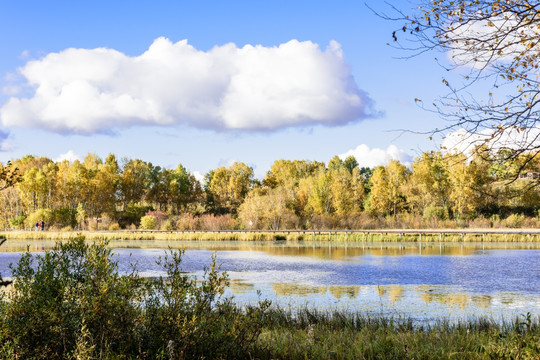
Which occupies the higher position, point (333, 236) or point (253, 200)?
point (253, 200)

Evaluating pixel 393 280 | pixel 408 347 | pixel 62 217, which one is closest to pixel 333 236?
pixel 393 280

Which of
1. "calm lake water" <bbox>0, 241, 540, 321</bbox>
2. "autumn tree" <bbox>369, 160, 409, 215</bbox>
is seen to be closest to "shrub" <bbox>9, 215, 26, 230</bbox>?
"calm lake water" <bbox>0, 241, 540, 321</bbox>

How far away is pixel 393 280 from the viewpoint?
22016 mm

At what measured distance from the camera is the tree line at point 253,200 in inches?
2530

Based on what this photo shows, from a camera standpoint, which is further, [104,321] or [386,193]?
[386,193]

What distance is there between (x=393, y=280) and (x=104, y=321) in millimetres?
17794

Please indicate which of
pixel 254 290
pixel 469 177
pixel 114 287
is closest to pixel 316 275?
pixel 254 290

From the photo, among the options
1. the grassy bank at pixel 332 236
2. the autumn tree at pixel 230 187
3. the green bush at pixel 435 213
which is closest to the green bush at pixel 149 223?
the grassy bank at pixel 332 236

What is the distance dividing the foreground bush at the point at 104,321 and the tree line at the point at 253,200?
54200 mm

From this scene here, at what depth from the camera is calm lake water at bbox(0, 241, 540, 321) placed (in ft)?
49.1

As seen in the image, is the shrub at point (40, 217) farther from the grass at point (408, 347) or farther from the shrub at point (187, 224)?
the grass at point (408, 347)

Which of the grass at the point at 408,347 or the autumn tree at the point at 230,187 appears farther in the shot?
the autumn tree at the point at 230,187

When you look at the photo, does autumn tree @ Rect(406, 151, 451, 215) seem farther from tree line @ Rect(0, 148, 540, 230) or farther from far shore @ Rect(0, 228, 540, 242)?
far shore @ Rect(0, 228, 540, 242)

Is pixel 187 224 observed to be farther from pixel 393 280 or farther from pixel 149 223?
pixel 393 280
